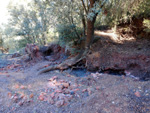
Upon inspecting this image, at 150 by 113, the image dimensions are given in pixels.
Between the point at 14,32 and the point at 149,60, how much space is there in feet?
56.5

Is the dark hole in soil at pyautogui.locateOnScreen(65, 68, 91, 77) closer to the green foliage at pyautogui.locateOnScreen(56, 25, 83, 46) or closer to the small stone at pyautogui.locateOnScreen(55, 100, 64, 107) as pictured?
the green foliage at pyautogui.locateOnScreen(56, 25, 83, 46)

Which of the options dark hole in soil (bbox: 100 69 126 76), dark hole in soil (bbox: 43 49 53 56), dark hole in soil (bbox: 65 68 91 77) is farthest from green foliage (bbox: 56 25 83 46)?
dark hole in soil (bbox: 43 49 53 56)

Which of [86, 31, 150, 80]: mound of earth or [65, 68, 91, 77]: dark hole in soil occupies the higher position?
[86, 31, 150, 80]: mound of earth

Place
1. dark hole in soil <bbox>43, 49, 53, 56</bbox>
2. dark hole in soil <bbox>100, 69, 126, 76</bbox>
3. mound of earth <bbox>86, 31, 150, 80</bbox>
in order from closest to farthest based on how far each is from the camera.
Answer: mound of earth <bbox>86, 31, 150, 80</bbox> → dark hole in soil <bbox>100, 69, 126, 76</bbox> → dark hole in soil <bbox>43, 49, 53, 56</bbox>

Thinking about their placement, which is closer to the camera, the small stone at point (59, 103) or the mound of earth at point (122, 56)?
the small stone at point (59, 103)

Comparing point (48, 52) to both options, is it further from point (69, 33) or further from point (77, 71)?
point (77, 71)

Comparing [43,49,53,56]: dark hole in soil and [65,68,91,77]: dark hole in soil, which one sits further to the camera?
[43,49,53,56]: dark hole in soil

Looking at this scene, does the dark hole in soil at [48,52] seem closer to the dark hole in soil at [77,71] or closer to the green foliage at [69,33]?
the green foliage at [69,33]

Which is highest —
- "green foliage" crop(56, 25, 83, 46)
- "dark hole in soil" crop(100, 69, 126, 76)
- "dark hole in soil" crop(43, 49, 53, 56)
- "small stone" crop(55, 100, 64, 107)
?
"green foliage" crop(56, 25, 83, 46)

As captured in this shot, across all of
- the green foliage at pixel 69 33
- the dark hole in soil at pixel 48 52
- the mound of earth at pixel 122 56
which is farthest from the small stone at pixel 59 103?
the dark hole in soil at pixel 48 52

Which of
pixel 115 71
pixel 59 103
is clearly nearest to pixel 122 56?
pixel 115 71

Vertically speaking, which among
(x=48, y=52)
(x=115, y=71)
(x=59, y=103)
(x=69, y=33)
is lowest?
(x=115, y=71)

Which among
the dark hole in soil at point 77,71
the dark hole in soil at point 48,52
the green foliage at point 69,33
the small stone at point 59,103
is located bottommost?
the dark hole in soil at point 77,71

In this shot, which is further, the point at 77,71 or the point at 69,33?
the point at 69,33
